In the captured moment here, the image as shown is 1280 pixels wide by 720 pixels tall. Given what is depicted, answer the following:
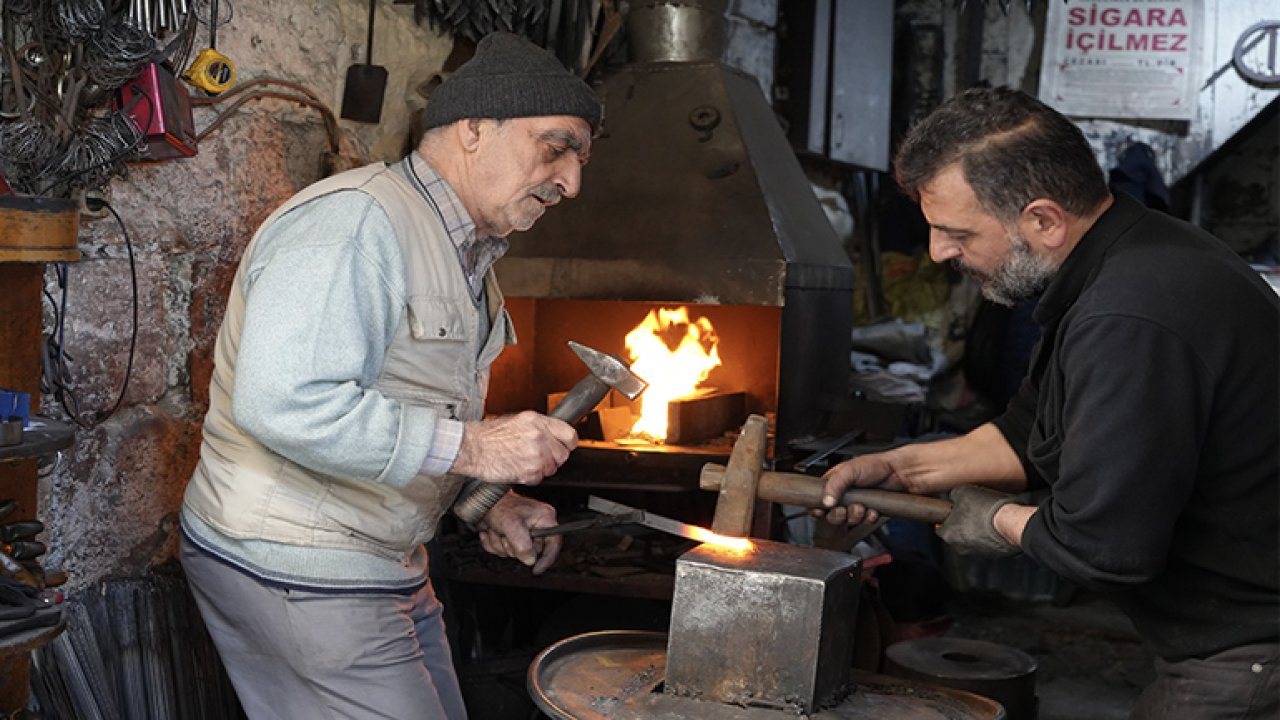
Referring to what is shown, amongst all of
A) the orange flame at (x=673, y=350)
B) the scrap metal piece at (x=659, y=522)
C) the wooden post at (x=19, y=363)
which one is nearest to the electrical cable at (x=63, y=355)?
the wooden post at (x=19, y=363)

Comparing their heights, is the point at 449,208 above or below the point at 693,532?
above

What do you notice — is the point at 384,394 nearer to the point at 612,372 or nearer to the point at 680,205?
the point at 612,372

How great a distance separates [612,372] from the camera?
2482mm

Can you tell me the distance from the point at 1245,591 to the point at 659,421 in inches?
95.9

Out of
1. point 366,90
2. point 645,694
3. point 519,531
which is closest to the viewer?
point 645,694

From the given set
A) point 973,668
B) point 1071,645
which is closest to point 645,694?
point 973,668

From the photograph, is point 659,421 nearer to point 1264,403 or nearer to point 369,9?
point 369,9

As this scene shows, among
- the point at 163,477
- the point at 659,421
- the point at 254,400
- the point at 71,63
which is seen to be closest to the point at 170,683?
the point at 163,477

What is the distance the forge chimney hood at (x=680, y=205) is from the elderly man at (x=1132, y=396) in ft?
5.54

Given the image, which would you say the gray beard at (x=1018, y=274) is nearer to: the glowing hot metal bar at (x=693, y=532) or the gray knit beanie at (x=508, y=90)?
the glowing hot metal bar at (x=693, y=532)

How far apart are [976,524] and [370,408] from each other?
1.16m

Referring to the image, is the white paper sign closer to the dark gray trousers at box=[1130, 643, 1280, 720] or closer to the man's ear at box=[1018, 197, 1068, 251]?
the man's ear at box=[1018, 197, 1068, 251]

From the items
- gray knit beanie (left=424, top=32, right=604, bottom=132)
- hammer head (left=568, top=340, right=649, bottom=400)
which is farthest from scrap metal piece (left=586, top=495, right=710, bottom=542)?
gray knit beanie (left=424, top=32, right=604, bottom=132)

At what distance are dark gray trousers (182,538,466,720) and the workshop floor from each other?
310 centimetres
